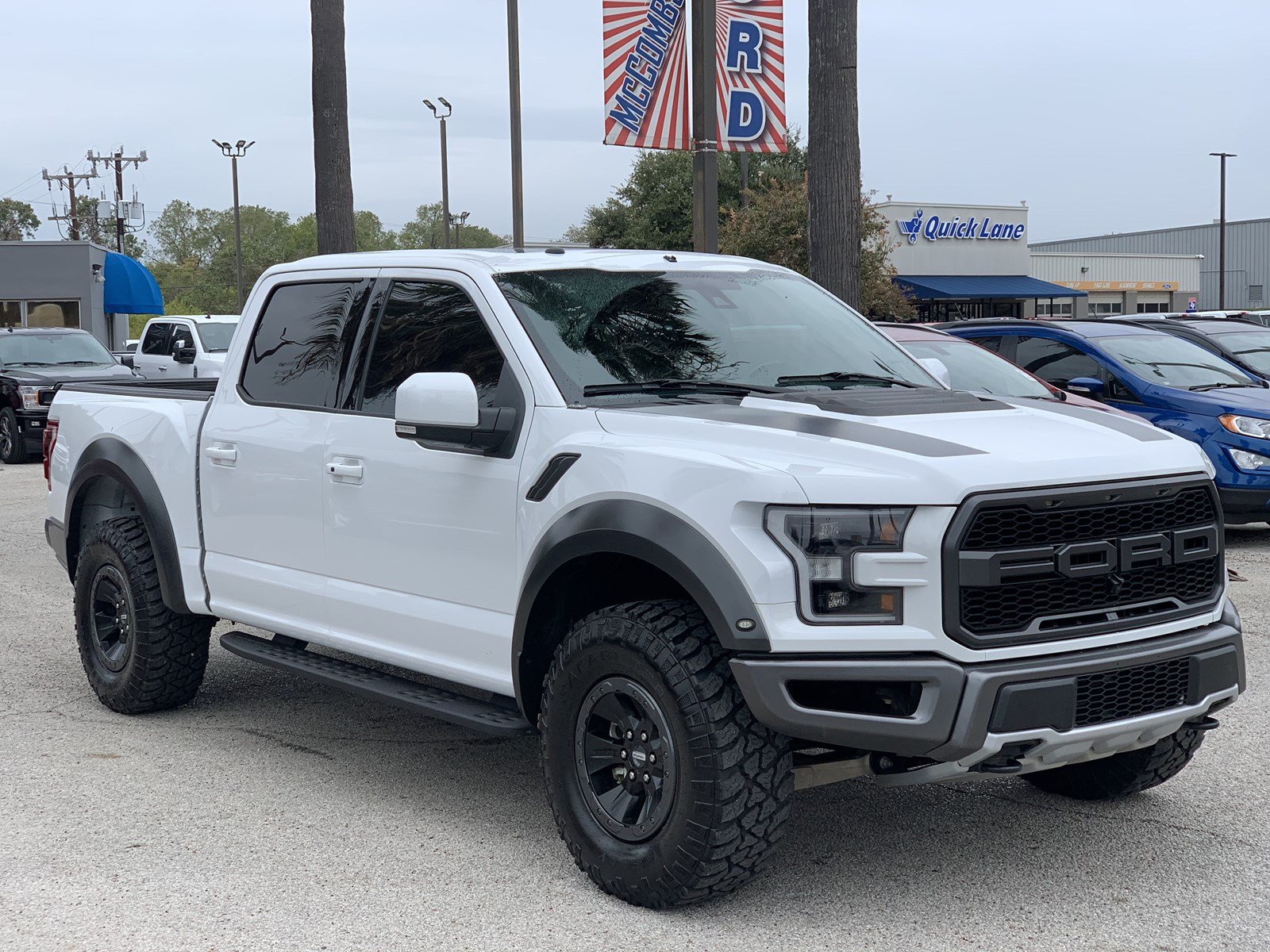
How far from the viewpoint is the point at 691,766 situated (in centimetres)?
391

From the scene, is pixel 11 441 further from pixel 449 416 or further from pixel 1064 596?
pixel 1064 596

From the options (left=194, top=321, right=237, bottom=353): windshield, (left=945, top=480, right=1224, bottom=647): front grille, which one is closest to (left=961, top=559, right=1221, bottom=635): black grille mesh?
(left=945, top=480, right=1224, bottom=647): front grille

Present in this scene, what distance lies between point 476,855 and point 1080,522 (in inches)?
85.7

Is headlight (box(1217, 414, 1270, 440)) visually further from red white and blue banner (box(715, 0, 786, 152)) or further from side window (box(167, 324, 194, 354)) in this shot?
side window (box(167, 324, 194, 354))

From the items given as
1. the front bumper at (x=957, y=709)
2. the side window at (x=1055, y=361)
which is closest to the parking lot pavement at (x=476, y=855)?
the front bumper at (x=957, y=709)

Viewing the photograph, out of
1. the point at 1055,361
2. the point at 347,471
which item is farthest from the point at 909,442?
the point at 1055,361

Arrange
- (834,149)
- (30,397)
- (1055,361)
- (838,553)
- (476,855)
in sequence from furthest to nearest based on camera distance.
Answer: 1. (30,397)
2. (834,149)
3. (1055,361)
4. (476,855)
5. (838,553)

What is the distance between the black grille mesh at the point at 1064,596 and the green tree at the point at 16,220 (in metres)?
105

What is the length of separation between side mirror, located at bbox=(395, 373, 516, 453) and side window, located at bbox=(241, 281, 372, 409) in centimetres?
92

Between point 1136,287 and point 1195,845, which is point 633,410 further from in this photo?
point 1136,287

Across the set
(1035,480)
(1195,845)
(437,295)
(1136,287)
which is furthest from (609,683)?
(1136,287)

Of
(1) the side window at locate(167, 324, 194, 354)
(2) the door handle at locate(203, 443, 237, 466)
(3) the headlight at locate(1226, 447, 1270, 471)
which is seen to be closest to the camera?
(2) the door handle at locate(203, 443, 237, 466)

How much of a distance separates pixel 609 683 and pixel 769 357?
4.69ft

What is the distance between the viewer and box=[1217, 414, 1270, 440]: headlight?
35.3 ft
